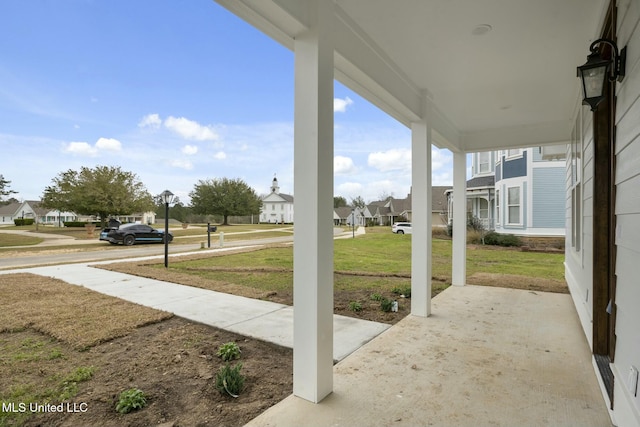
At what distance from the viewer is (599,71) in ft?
6.69

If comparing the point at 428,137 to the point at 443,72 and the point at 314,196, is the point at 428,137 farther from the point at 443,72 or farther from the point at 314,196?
the point at 314,196

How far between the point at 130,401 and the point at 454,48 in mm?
4003

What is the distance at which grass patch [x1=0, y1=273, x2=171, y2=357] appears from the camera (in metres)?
3.70

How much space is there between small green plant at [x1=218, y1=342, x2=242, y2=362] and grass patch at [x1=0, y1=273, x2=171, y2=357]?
56.7 inches

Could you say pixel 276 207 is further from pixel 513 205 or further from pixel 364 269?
pixel 364 269

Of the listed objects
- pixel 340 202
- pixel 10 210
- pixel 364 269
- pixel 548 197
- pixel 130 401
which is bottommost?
pixel 364 269

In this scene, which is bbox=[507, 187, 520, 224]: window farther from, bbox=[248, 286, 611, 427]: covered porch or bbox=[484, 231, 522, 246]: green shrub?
bbox=[248, 286, 611, 427]: covered porch

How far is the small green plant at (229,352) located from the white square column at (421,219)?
2.42 m

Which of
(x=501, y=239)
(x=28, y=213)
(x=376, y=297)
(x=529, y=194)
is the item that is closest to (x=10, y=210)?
(x=28, y=213)

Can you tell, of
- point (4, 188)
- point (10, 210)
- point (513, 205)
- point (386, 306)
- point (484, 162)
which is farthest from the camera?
point (10, 210)

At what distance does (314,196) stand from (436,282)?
5622mm

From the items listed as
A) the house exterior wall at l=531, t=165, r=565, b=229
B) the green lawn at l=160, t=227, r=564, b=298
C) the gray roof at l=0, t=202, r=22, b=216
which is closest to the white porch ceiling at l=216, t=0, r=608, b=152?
the green lawn at l=160, t=227, r=564, b=298

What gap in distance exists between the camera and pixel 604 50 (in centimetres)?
203

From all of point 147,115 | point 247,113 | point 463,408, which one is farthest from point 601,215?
point 147,115
